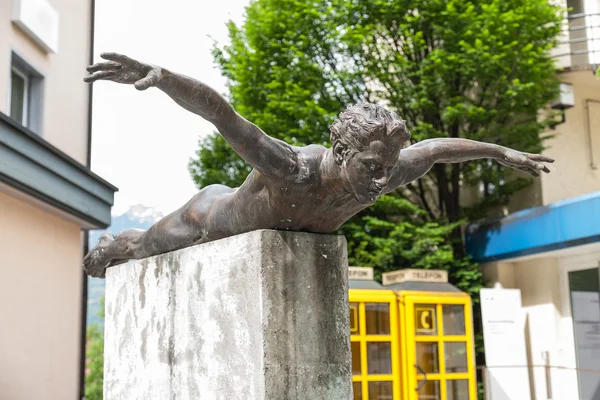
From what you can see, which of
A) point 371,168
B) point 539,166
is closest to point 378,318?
point 539,166

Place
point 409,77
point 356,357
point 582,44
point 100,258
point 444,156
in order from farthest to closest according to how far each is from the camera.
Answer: point 582,44
point 409,77
point 356,357
point 100,258
point 444,156

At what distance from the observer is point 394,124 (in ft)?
9.52

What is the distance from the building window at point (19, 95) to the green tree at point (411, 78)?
12.3ft

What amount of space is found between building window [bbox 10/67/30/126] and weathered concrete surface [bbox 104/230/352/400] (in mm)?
6515

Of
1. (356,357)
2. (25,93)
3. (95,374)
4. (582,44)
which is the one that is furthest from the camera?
(95,374)

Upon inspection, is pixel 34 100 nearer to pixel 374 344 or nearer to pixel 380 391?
pixel 374 344

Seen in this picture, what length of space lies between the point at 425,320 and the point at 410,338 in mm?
398

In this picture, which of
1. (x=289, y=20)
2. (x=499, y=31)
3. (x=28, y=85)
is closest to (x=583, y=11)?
(x=499, y=31)

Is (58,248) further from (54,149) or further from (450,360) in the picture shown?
(450,360)

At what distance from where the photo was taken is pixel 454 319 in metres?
10.3

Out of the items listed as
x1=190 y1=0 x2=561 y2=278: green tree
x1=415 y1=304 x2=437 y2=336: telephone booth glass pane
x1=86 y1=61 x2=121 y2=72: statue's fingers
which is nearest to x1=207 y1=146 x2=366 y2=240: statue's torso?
x1=86 y1=61 x2=121 y2=72: statue's fingers

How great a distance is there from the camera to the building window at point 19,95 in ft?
31.1

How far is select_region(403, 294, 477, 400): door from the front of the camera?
385 inches

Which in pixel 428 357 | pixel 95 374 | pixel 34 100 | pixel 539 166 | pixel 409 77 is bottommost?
pixel 95 374
